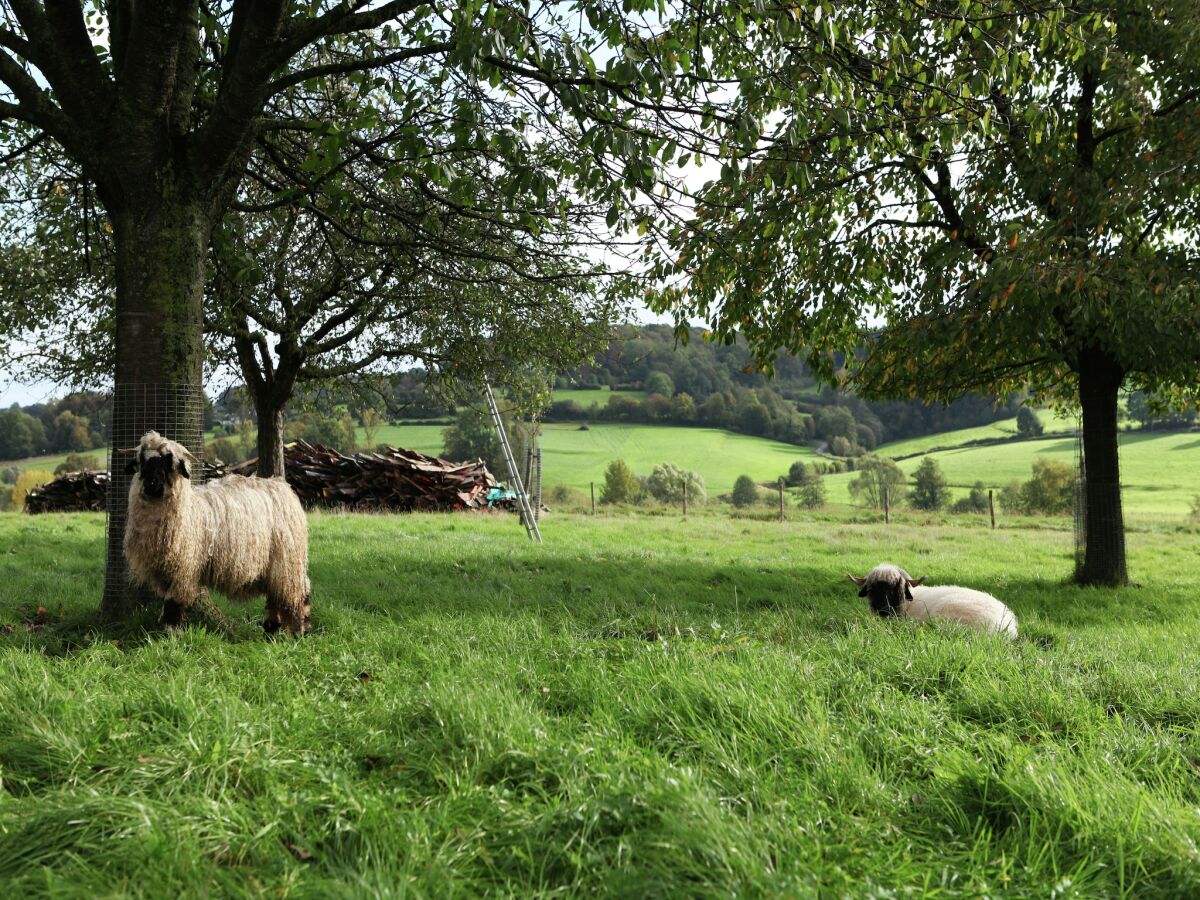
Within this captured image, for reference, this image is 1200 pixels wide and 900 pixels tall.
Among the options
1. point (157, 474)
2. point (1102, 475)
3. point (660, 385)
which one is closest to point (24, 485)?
point (157, 474)

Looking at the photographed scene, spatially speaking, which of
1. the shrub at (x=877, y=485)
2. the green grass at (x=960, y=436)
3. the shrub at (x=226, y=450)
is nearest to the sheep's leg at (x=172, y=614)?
the shrub at (x=226, y=450)

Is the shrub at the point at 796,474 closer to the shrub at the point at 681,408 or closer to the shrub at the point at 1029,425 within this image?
the shrub at the point at 681,408

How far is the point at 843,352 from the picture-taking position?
12.5 meters

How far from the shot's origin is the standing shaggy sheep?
16.8 ft

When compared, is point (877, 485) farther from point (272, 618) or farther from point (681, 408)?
point (272, 618)

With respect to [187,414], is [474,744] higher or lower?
lower

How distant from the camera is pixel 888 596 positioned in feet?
23.7

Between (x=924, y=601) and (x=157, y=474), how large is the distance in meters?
6.84

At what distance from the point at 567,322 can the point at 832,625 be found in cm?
666

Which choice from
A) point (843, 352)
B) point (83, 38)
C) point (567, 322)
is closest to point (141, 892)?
point (83, 38)

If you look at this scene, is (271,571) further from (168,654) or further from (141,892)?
(141,892)

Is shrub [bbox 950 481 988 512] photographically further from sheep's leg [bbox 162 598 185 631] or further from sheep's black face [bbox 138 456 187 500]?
sheep's black face [bbox 138 456 187 500]

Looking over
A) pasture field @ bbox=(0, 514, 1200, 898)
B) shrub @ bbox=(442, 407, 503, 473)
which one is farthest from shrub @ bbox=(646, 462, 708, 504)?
pasture field @ bbox=(0, 514, 1200, 898)

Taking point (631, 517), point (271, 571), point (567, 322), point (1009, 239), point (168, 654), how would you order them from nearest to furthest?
point (168, 654)
point (271, 571)
point (1009, 239)
point (567, 322)
point (631, 517)
